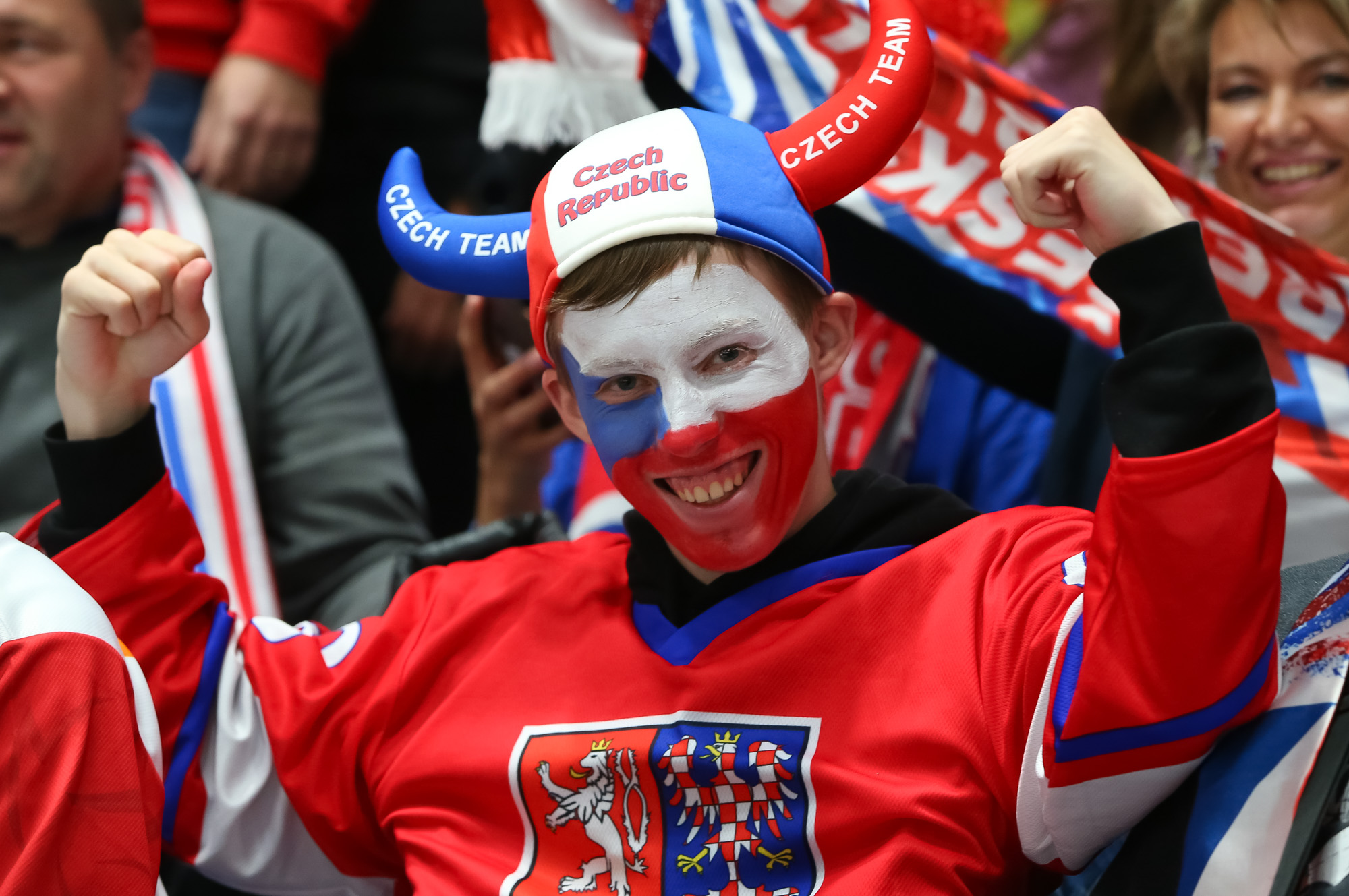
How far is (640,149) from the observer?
1095 millimetres

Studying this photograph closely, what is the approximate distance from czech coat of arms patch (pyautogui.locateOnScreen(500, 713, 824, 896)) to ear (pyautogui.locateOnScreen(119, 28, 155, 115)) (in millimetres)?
1139

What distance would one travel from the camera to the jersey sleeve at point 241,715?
48.5 inches

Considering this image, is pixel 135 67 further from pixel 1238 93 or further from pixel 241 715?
pixel 1238 93

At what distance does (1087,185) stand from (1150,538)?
0.25 m

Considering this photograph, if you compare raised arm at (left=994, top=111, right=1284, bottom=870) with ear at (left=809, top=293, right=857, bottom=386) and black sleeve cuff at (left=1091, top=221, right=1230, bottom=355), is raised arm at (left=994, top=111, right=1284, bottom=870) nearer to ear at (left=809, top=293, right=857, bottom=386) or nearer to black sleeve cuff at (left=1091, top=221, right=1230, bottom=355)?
black sleeve cuff at (left=1091, top=221, right=1230, bottom=355)

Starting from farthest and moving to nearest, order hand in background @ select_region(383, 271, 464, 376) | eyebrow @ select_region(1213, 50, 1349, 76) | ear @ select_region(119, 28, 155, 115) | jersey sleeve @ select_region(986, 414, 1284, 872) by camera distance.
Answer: hand in background @ select_region(383, 271, 464, 376)
ear @ select_region(119, 28, 155, 115)
eyebrow @ select_region(1213, 50, 1349, 76)
jersey sleeve @ select_region(986, 414, 1284, 872)

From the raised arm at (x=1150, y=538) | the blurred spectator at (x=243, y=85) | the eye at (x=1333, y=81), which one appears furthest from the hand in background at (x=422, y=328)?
the raised arm at (x=1150, y=538)

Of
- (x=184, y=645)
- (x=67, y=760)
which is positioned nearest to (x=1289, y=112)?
(x=184, y=645)

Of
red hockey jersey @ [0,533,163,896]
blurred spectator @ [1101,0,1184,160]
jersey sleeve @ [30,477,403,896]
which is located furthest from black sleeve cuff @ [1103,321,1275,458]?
blurred spectator @ [1101,0,1184,160]

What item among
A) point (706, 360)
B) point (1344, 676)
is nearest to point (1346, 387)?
point (1344, 676)

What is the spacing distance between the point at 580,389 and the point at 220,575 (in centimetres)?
73

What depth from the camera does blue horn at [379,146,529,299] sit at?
1.14m

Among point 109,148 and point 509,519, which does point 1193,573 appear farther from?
point 109,148

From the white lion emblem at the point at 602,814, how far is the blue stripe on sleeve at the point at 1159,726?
0.36m
